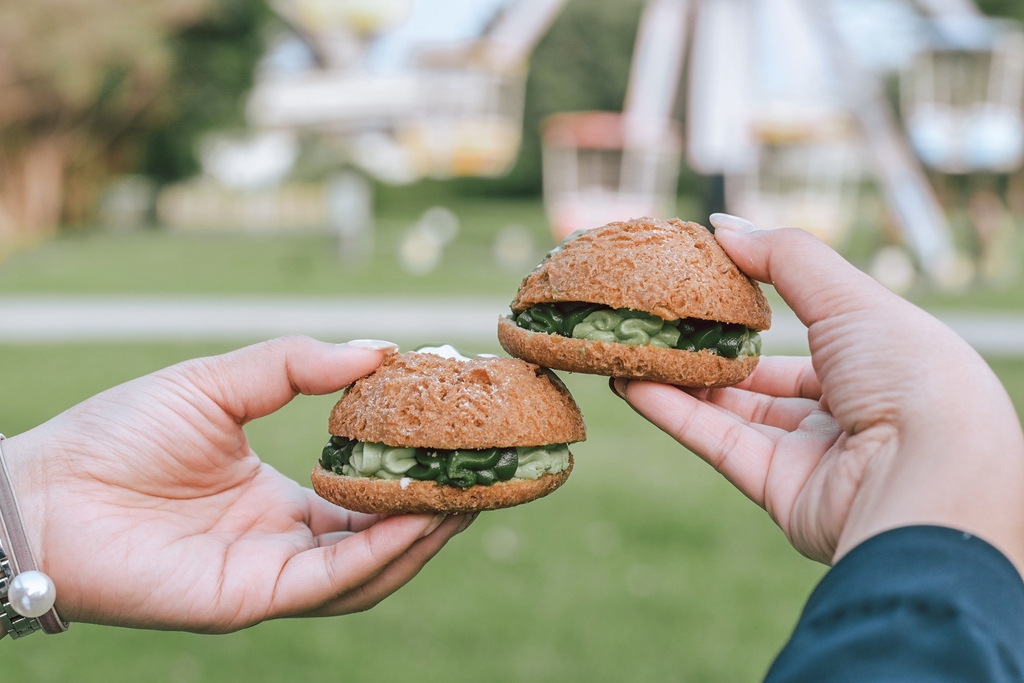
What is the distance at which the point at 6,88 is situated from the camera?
1183 inches

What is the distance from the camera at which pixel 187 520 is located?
324 cm

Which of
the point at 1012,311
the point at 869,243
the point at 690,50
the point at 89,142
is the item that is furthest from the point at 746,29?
the point at 89,142

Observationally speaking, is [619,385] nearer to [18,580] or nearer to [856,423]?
[856,423]

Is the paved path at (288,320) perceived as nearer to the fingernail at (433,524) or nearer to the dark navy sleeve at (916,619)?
the fingernail at (433,524)

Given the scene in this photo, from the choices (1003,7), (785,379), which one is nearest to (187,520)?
(785,379)

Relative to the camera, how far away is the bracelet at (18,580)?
109 inches

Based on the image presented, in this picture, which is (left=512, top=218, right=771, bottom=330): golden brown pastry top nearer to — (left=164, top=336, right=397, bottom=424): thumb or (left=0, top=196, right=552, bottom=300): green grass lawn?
(left=164, top=336, right=397, bottom=424): thumb

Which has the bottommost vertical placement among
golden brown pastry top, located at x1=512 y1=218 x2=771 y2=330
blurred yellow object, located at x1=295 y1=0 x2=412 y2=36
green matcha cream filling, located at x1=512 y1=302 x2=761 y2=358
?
green matcha cream filling, located at x1=512 y1=302 x2=761 y2=358

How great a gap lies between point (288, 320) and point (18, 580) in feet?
39.2

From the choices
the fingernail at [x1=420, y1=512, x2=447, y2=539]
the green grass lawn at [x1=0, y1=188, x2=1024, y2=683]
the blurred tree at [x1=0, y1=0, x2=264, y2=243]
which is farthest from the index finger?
the blurred tree at [x1=0, y1=0, x2=264, y2=243]

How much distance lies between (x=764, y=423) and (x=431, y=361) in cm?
123

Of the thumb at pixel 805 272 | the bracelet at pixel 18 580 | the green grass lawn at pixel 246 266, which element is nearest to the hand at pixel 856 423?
the thumb at pixel 805 272

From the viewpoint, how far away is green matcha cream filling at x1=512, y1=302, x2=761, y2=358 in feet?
9.79

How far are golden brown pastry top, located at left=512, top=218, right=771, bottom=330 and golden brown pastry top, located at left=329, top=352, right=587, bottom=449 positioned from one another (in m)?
0.32
